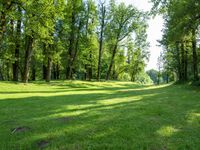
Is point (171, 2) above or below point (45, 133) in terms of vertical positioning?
above

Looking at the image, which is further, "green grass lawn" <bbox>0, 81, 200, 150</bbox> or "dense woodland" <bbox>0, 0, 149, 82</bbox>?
"dense woodland" <bbox>0, 0, 149, 82</bbox>

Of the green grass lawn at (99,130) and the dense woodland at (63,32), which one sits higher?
the dense woodland at (63,32)

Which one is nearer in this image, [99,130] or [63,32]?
[99,130]

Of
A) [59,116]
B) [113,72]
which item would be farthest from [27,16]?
[113,72]

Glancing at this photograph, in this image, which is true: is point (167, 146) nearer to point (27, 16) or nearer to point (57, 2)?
point (27, 16)

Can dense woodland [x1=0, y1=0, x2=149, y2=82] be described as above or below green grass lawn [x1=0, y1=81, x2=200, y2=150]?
above

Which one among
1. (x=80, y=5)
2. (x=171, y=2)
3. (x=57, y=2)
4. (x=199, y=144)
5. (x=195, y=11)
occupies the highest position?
(x=80, y=5)

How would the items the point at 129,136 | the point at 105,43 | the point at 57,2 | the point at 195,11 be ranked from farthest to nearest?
the point at 105,43 → the point at 57,2 → the point at 195,11 → the point at 129,136

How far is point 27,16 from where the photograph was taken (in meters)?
17.7

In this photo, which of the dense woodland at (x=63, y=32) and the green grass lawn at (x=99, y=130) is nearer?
the green grass lawn at (x=99, y=130)

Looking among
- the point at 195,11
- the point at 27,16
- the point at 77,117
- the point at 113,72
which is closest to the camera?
the point at 77,117

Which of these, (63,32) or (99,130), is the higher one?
(63,32)

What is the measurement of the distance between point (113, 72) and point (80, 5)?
30777 millimetres

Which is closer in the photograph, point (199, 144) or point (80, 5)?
point (199, 144)
